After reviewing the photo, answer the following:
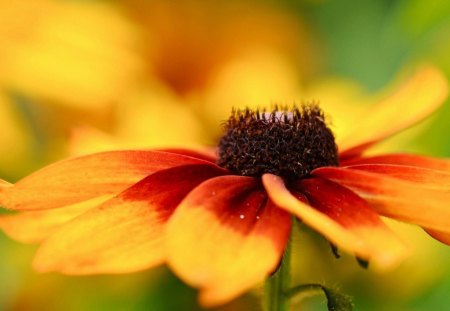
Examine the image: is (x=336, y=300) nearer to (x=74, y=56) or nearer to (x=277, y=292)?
(x=277, y=292)

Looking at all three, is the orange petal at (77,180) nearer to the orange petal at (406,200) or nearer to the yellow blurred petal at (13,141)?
the orange petal at (406,200)

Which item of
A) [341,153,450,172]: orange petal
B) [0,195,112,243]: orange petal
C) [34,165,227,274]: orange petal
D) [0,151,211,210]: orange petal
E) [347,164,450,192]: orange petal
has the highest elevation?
[0,151,211,210]: orange petal

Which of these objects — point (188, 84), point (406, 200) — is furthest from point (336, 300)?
point (188, 84)

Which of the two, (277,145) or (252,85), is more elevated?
(277,145)

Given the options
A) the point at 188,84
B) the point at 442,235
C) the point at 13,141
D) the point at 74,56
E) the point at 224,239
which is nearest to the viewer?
the point at 224,239

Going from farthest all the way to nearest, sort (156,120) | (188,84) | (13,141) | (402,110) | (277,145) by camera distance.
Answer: (188,84)
(156,120)
(13,141)
(402,110)
(277,145)

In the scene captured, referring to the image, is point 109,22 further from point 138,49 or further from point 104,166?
point 104,166

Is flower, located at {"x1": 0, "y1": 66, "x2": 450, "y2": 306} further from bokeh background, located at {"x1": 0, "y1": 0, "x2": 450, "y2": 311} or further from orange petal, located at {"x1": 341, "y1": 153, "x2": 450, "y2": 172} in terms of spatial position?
bokeh background, located at {"x1": 0, "y1": 0, "x2": 450, "y2": 311}

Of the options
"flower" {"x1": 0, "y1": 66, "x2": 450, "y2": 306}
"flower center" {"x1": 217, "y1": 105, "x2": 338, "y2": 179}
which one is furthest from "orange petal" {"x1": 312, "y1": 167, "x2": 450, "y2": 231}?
"flower center" {"x1": 217, "y1": 105, "x2": 338, "y2": 179}
